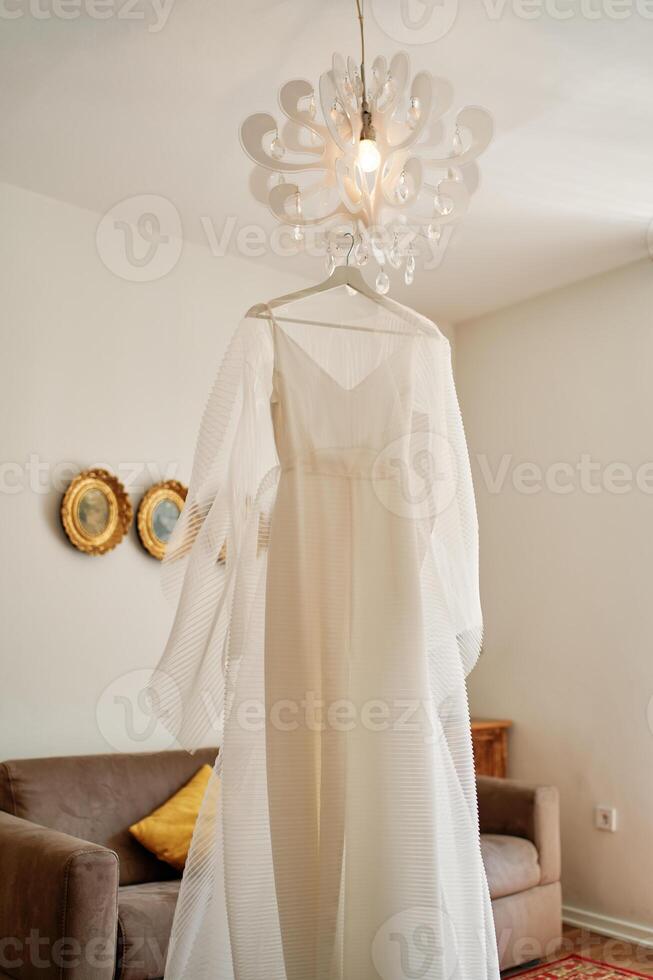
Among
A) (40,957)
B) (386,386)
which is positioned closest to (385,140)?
(386,386)

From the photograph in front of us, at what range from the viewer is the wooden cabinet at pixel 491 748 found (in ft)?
13.9

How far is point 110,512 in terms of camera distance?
354 centimetres

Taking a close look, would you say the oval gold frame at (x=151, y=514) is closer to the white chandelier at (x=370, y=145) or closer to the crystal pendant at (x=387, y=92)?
the white chandelier at (x=370, y=145)

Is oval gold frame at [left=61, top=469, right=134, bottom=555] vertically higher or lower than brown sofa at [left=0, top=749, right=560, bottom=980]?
higher

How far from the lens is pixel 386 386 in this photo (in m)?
2.09

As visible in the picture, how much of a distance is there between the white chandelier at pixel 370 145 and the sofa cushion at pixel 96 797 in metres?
1.82

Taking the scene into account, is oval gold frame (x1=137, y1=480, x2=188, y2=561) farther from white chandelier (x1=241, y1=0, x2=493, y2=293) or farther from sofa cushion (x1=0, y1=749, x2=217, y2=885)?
white chandelier (x1=241, y1=0, x2=493, y2=293)

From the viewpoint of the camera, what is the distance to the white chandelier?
90.0 inches

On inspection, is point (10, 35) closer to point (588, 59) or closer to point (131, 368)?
point (131, 368)

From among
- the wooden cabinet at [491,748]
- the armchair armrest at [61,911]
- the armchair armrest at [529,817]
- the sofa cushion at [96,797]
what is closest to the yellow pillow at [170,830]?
the sofa cushion at [96,797]

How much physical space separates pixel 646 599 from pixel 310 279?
2.05 meters

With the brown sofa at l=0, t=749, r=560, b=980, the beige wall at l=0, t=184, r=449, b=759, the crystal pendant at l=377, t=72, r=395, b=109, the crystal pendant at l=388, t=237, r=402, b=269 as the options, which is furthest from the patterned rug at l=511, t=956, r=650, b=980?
the crystal pendant at l=377, t=72, r=395, b=109

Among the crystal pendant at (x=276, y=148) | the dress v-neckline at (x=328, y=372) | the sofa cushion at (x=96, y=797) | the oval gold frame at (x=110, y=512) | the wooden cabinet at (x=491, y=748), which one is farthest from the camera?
the wooden cabinet at (x=491, y=748)

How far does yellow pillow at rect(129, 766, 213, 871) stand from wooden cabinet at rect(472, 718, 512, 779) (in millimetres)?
1541
